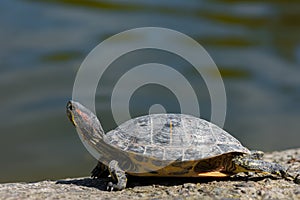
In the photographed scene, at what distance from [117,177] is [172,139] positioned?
1.65 ft

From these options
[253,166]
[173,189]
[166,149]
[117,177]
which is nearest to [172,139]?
[166,149]

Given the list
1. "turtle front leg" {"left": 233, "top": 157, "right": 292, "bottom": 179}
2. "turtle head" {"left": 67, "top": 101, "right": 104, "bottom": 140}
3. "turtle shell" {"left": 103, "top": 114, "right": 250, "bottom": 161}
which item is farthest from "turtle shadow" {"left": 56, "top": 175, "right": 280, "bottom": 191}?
"turtle head" {"left": 67, "top": 101, "right": 104, "bottom": 140}

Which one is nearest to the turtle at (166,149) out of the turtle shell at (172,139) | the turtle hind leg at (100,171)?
the turtle shell at (172,139)

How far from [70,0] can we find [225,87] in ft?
26.8

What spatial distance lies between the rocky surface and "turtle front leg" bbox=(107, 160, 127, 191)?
5 cm

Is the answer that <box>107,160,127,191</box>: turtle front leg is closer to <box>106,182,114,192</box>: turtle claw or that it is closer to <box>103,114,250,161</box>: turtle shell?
<box>106,182,114,192</box>: turtle claw

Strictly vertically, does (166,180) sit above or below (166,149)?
below

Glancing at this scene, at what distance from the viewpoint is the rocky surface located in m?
4.30

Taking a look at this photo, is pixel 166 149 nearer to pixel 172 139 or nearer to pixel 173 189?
pixel 172 139

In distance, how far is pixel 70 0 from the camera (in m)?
19.4

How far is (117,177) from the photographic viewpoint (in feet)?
14.6

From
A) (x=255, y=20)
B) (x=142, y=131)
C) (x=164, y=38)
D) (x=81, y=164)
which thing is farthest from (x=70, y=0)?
(x=142, y=131)

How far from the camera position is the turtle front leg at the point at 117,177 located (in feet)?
14.6

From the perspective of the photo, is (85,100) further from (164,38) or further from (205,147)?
(205,147)
